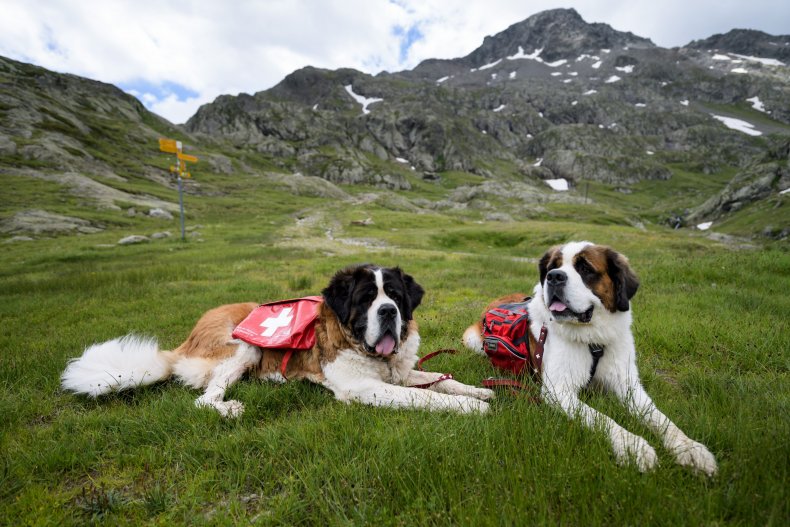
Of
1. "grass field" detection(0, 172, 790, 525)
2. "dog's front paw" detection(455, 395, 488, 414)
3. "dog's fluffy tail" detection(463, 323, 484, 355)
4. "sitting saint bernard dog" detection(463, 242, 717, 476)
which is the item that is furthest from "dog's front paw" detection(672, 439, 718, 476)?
"dog's fluffy tail" detection(463, 323, 484, 355)

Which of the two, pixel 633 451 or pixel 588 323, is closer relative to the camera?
pixel 633 451

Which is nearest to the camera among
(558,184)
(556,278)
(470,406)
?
(470,406)

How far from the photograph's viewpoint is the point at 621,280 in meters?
3.80

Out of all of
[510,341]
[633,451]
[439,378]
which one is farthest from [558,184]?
[633,451]

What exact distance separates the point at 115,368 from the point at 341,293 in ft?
9.47

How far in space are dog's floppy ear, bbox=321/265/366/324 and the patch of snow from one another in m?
186

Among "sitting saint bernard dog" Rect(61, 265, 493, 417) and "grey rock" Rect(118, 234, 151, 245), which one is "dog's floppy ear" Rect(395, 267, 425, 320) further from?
"grey rock" Rect(118, 234, 151, 245)

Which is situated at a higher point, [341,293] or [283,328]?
[341,293]

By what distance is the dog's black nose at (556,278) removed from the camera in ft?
11.9

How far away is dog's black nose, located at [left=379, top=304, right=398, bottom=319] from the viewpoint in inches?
156

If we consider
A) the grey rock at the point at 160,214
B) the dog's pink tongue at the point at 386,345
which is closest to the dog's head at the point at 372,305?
the dog's pink tongue at the point at 386,345

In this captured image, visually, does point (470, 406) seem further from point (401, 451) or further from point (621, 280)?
point (621, 280)

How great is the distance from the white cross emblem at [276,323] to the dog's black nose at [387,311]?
1409mm

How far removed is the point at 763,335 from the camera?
513cm
